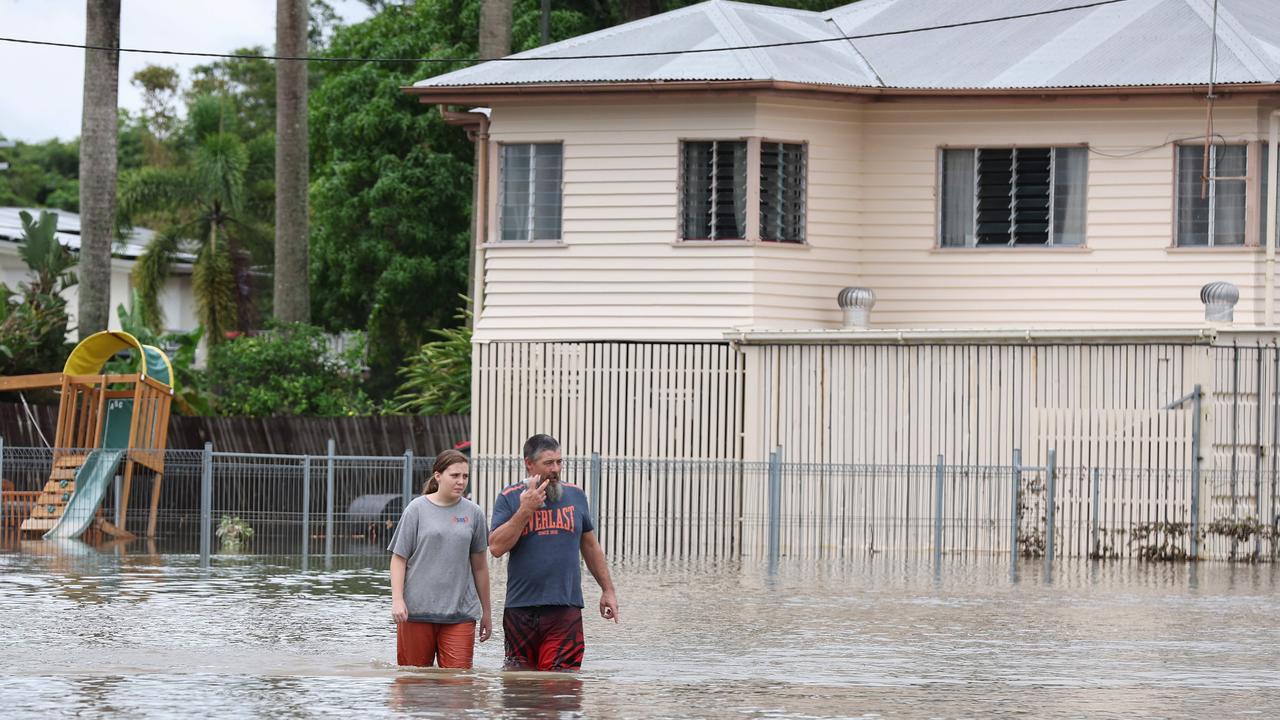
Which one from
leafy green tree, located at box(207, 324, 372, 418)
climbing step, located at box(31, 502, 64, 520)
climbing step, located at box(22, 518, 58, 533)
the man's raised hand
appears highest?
leafy green tree, located at box(207, 324, 372, 418)

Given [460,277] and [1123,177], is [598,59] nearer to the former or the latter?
[1123,177]

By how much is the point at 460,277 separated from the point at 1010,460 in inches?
883

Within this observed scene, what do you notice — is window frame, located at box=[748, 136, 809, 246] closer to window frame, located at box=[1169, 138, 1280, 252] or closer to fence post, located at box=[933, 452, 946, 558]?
fence post, located at box=[933, 452, 946, 558]

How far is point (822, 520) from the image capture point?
86.1ft

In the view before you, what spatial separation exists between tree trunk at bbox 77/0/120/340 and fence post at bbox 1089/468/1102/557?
1822 cm

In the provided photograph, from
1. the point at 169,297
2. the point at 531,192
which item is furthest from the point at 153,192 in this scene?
the point at 531,192

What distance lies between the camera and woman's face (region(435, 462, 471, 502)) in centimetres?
1129

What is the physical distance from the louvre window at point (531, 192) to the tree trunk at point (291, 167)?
11197mm

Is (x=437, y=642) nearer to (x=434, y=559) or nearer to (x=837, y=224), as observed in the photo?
(x=434, y=559)

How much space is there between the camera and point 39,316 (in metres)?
36.3

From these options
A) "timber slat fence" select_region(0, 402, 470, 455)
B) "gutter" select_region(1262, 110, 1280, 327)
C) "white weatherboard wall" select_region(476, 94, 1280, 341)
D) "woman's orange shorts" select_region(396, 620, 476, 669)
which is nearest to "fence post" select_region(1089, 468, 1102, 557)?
"white weatherboard wall" select_region(476, 94, 1280, 341)

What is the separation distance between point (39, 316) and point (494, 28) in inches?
386

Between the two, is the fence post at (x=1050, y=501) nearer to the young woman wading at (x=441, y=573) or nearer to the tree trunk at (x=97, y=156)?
the young woman wading at (x=441, y=573)

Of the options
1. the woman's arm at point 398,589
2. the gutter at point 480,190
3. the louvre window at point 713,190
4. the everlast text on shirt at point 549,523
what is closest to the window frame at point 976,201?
the louvre window at point 713,190
